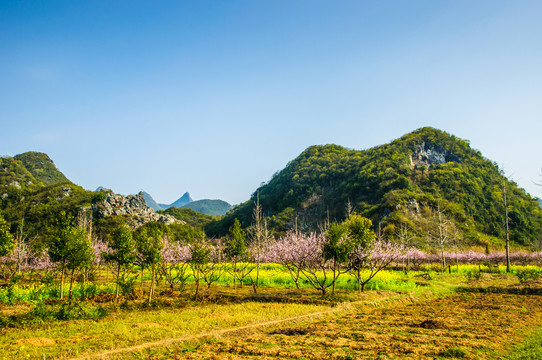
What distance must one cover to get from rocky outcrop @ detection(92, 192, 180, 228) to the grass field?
75.9 m

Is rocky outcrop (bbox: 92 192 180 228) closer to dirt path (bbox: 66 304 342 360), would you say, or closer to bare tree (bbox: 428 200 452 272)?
bare tree (bbox: 428 200 452 272)

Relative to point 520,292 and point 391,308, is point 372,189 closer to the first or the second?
point 520,292

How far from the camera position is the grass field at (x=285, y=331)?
28.1 feet

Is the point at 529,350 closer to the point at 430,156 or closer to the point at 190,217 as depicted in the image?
the point at 430,156

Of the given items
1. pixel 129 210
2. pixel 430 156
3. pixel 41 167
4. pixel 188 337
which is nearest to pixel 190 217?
pixel 129 210

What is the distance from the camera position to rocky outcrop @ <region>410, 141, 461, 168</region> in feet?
319

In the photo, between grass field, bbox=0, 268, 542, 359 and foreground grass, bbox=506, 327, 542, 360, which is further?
grass field, bbox=0, 268, 542, 359

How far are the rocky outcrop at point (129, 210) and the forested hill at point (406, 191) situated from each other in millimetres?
19933

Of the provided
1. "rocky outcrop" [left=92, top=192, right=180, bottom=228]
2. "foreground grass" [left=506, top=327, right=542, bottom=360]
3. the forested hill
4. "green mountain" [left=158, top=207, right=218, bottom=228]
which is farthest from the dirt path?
"green mountain" [left=158, top=207, right=218, bottom=228]

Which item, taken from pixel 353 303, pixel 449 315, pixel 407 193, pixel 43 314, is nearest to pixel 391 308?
pixel 353 303

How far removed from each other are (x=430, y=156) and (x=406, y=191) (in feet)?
107

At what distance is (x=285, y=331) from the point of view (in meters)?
11.4

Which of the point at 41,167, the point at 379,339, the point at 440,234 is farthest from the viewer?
the point at 41,167

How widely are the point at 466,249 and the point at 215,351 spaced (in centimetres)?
6002
